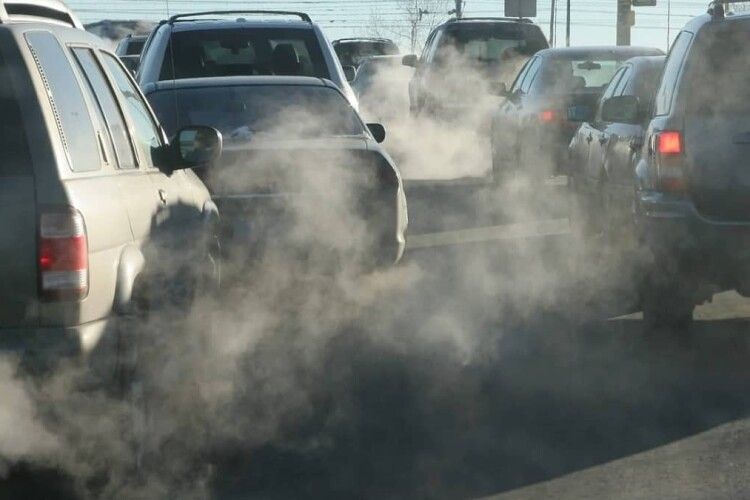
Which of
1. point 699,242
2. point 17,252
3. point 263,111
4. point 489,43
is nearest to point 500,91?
Result: point 489,43

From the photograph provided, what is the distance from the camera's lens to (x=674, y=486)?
622 cm

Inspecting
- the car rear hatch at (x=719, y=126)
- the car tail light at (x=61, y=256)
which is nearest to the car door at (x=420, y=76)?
the car rear hatch at (x=719, y=126)

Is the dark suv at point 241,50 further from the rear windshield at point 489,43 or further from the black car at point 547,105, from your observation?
the rear windshield at point 489,43

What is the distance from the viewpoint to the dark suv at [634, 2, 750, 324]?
8953 mm

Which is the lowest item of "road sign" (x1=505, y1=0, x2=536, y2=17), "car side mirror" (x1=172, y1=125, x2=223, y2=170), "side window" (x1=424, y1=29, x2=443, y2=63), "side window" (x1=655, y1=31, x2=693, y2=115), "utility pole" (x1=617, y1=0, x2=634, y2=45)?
"road sign" (x1=505, y1=0, x2=536, y2=17)

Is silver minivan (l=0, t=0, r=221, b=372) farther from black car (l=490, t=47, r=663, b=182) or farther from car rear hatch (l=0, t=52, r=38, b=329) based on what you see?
black car (l=490, t=47, r=663, b=182)

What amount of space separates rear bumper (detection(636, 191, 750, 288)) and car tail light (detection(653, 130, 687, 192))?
0.21ft

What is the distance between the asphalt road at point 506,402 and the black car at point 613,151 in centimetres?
58

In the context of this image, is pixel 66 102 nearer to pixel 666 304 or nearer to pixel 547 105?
pixel 666 304

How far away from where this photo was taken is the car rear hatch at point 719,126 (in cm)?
897

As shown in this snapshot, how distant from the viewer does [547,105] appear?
743 inches

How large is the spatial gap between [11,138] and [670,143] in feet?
15.0

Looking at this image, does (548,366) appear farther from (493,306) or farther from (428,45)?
(428,45)

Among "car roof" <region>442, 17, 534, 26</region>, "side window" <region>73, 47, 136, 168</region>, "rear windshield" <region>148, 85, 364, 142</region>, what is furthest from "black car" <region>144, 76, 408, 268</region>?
"car roof" <region>442, 17, 534, 26</region>
